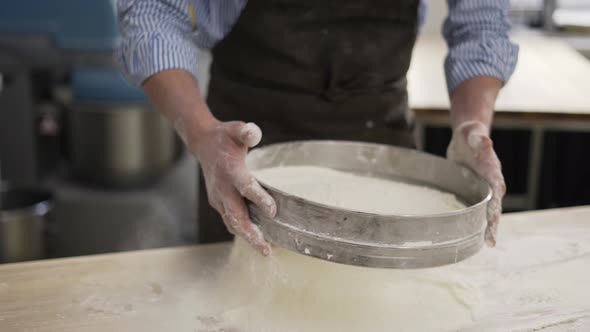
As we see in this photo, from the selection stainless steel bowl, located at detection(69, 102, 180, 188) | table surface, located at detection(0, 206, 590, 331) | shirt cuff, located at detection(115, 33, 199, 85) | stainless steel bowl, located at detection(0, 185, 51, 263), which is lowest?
stainless steel bowl, located at detection(0, 185, 51, 263)

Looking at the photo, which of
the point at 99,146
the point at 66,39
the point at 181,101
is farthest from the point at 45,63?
the point at 181,101

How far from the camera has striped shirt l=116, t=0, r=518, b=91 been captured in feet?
4.23

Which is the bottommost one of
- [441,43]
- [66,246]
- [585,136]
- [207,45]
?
[66,246]

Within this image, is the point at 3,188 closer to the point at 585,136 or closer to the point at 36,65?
the point at 36,65

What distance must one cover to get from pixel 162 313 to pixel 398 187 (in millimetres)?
460

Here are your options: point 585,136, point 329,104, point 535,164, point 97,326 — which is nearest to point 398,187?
point 329,104

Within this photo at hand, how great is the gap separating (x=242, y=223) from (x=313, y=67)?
24.4 inches

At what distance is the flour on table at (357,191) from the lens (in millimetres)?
1082

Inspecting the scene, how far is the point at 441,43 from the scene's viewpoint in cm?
359

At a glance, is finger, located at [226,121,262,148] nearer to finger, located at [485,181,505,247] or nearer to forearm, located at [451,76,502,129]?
finger, located at [485,181,505,247]

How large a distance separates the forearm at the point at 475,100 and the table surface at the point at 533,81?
2.72 ft

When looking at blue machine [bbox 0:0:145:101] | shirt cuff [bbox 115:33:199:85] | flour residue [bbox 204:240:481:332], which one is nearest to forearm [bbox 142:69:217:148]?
shirt cuff [bbox 115:33:199:85]

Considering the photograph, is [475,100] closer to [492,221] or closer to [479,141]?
[479,141]

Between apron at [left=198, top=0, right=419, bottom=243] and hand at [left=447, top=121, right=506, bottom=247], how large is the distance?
34cm
